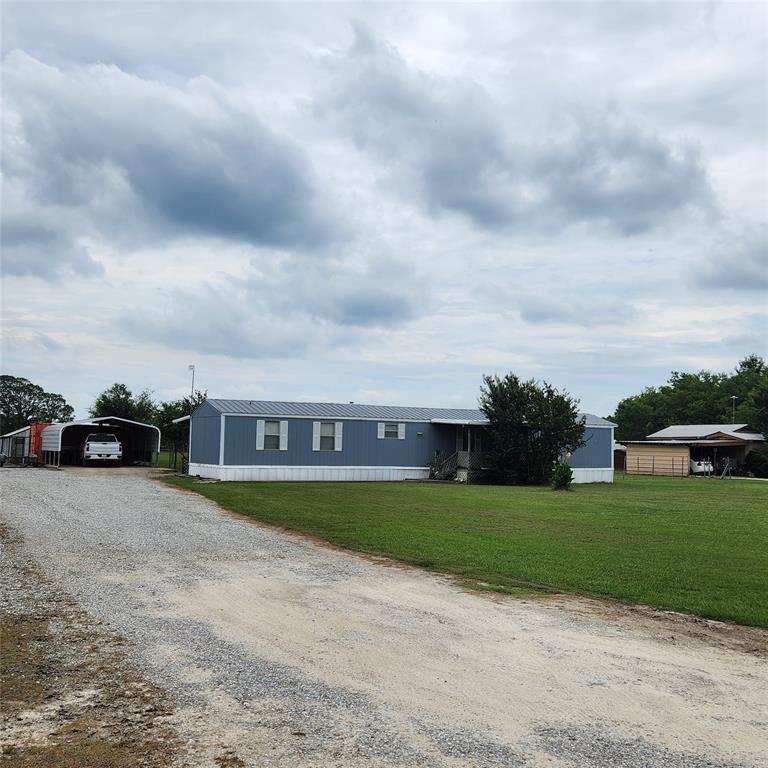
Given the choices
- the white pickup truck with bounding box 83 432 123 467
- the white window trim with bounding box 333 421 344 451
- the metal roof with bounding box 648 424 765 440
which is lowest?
the white pickup truck with bounding box 83 432 123 467

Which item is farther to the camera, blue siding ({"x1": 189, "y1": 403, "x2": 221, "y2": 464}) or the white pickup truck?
the white pickup truck

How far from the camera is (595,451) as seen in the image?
3606cm

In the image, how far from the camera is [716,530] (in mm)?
14812

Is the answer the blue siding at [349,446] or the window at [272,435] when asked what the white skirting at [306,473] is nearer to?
the blue siding at [349,446]

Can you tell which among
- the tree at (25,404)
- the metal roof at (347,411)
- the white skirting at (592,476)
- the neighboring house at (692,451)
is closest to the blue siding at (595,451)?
the white skirting at (592,476)

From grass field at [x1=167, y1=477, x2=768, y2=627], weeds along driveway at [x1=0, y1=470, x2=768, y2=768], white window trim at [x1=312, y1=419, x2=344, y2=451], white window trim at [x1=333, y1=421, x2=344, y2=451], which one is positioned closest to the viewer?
weeds along driveway at [x1=0, y1=470, x2=768, y2=768]

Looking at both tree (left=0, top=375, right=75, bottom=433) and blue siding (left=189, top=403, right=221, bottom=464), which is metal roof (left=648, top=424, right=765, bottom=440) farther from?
tree (left=0, top=375, right=75, bottom=433)

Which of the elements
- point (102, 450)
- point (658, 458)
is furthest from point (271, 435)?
point (658, 458)

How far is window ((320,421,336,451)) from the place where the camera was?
3098 centimetres

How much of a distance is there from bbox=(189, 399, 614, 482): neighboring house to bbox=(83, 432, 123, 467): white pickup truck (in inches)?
200

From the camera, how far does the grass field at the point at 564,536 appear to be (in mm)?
9203

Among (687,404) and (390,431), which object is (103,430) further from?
(687,404)

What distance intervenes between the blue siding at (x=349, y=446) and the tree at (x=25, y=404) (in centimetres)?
6659

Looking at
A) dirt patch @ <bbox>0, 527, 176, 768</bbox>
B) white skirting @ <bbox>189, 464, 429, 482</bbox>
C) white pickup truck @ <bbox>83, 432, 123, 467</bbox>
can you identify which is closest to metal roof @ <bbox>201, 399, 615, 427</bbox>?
white skirting @ <bbox>189, 464, 429, 482</bbox>
